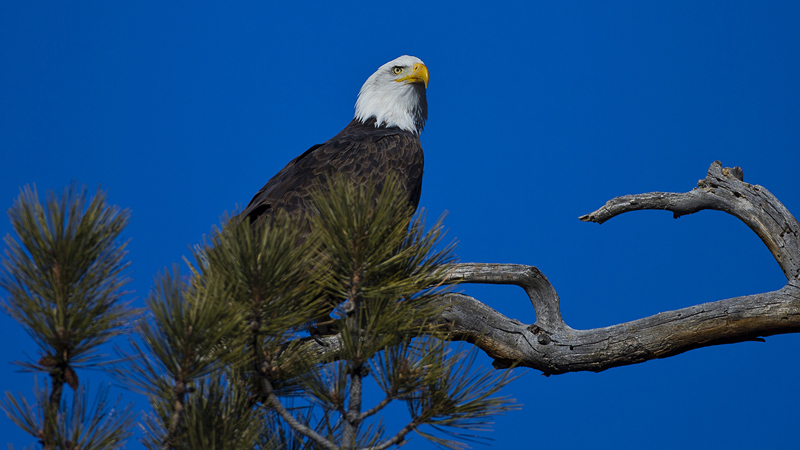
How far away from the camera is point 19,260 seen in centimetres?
218

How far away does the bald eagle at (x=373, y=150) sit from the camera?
450 centimetres

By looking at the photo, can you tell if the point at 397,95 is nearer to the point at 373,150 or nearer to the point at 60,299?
the point at 373,150

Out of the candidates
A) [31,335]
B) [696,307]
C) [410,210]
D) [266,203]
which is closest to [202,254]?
[31,335]

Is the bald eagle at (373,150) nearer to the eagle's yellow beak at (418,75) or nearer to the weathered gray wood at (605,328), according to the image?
the eagle's yellow beak at (418,75)

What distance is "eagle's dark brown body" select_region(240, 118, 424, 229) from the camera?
4.46 meters

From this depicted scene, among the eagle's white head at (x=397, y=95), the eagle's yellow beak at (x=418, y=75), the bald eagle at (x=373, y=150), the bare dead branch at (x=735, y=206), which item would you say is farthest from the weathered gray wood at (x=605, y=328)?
the eagle's yellow beak at (x=418, y=75)

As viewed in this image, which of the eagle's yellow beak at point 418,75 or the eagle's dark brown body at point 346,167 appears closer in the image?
the eagle's dark brown body at point 346,167

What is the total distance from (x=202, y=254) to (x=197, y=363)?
45 cm

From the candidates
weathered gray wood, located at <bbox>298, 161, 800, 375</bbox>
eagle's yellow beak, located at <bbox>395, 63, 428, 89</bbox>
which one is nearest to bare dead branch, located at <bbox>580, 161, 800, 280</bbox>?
weathered gray wood, located at <bbox>298, 161, 800, 375</bbox>

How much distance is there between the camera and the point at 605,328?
381 cm

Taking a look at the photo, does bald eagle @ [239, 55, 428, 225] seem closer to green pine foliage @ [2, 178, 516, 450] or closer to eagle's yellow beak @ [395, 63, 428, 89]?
eagle's yellow beak @ [395, 63, 428, 89]

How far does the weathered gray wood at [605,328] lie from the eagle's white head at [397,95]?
197 cm

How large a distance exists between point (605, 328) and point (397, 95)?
2830 millimetres

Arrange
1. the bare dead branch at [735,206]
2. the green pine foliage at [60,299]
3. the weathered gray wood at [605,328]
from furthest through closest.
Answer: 1. the bare dead branch at [735,206]
2. the weathered gray wood at [605,328]
3. the green pine foliage at [60,299]
